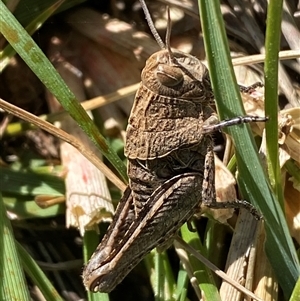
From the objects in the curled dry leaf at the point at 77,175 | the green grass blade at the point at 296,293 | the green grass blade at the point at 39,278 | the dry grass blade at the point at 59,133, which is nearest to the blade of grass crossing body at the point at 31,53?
the dry grass blade at the point at 59,133

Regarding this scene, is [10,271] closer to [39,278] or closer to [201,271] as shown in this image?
[39,278]

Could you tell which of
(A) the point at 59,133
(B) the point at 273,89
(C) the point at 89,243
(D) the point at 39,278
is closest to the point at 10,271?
(D) the point at 39,278

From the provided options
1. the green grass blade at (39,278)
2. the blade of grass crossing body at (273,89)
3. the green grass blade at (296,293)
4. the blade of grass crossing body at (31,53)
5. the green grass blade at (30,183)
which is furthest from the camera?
the green grass blade at (30,183)

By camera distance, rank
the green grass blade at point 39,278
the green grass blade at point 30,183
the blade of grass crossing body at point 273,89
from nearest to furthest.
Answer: the blade of grass crossing body at point 273,89
the green grass blade at point 39,278
the green grass blade at point 30,183

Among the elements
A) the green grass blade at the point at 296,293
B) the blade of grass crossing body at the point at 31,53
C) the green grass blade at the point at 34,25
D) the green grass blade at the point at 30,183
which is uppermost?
the green grass blade at the point at 34,25

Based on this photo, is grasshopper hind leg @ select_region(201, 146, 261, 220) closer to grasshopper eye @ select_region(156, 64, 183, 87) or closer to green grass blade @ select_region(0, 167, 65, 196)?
grasshopper eye @ select_region(156, 64, 183, 87)

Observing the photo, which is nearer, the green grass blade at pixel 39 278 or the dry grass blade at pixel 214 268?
the dry grass blade at pixel 214 268

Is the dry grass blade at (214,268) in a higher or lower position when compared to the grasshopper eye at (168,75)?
lower

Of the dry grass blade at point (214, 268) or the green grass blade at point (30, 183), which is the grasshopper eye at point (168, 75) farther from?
the green grass blade at point (30, 183)
